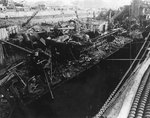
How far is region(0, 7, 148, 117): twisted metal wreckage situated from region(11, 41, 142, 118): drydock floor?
43cm

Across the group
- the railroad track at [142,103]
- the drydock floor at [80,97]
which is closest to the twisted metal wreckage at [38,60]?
the drydock floor at [80,97]

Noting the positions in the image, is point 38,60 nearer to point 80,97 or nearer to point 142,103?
point 80,97

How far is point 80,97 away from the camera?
9.28m

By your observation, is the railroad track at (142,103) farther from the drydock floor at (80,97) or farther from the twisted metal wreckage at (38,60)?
the twisted metal wreckage at (38,60)

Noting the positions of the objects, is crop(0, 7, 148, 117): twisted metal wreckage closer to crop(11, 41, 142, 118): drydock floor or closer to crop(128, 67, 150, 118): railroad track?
crop(11, 41, 142, 118): drydock floor

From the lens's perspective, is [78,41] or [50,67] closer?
[50,67]

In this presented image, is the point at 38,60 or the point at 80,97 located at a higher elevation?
the point at 38,60

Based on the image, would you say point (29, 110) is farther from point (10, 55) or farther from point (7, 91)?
point (10, 55)

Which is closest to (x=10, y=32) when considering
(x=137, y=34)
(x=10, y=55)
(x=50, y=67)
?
(x=10, y=55)

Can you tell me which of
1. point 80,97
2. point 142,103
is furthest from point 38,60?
point 142,103

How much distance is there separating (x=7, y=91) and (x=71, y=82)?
3392 millimetres

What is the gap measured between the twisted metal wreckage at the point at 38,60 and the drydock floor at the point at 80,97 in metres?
0.43

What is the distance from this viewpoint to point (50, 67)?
905cm

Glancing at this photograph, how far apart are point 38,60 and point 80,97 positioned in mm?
3153
